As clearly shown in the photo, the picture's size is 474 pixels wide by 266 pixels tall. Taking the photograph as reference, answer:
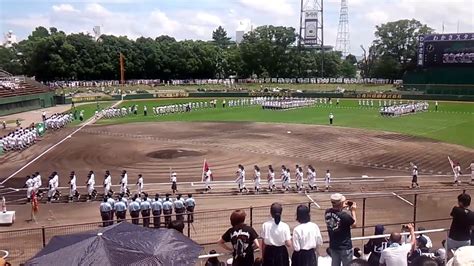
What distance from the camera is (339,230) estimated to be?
308 inches

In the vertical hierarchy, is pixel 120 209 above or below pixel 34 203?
above

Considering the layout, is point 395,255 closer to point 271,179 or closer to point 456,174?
point 271,179

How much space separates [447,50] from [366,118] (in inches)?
1093

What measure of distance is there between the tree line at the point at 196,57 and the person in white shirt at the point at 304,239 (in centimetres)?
9738

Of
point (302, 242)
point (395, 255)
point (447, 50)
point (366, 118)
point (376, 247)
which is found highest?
point (447, 50)

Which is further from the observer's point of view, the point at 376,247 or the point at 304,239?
the point at 376,247

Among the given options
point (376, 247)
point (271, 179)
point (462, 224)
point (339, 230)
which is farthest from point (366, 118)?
point (339, 230)

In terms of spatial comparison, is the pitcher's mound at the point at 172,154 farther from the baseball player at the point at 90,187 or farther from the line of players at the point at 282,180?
the baseball player at the point at 90,187

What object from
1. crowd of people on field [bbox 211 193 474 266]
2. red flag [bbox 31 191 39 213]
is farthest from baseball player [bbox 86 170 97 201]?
crowd of people on field [bbox 211 193 474 266]

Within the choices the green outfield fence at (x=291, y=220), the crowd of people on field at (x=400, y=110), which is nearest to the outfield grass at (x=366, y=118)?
the crowd of people on field at (x=400, y=110)

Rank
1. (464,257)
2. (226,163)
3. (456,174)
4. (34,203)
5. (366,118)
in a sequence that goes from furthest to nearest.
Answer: (366,118), (226,163), (456,174), (34,203), (464,257)

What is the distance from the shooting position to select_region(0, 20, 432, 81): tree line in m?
99.1

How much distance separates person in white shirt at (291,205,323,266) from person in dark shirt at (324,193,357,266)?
426mm

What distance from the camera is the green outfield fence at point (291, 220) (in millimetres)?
16109
